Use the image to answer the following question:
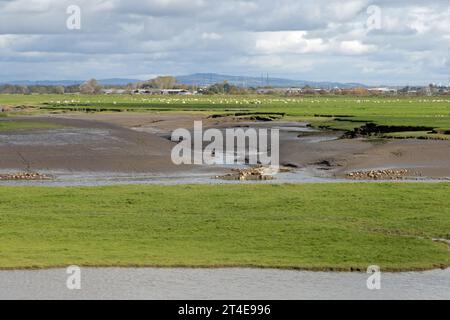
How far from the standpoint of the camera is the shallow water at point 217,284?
66.8 ft

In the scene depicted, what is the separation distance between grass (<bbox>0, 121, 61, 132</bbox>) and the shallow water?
49794mm

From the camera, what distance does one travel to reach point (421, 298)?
20.3m

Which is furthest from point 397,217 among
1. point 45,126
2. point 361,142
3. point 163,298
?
point 45,126

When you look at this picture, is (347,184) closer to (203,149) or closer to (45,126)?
(203,149)

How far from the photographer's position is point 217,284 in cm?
2125

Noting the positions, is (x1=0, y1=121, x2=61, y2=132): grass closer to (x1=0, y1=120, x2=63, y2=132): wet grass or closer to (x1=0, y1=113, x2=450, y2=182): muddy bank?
(x1=0, y1=120, x2=63, y2=132): wet grass

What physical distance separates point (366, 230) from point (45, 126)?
163 feet

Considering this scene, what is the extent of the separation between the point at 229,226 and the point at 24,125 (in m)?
50.1

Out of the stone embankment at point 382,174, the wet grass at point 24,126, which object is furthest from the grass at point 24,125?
the stone embankment at point 382,174

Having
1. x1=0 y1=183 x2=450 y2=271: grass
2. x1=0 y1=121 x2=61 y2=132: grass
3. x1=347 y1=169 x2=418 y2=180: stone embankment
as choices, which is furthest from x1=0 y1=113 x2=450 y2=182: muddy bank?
x1=0 y1=183 x2=450 y2=271: grass

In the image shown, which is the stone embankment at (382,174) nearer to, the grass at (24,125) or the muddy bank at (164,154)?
the muddy bank at (164,154)

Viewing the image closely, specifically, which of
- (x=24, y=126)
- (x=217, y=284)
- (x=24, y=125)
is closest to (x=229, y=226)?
(x=217, y=284)

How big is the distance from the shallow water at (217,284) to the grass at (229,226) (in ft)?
1.94

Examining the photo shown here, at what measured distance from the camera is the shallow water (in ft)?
66.8
